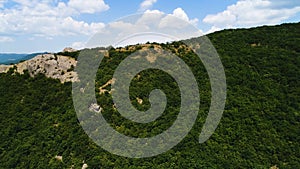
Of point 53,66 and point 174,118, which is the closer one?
point 174,118

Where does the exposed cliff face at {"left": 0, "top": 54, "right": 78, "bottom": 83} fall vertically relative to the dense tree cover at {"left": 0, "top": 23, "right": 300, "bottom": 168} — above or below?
above

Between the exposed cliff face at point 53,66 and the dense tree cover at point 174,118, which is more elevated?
the exposed cliff face at point 53,66

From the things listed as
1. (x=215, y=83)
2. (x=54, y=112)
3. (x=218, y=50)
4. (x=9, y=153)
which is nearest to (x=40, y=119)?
(x=54, y=112)

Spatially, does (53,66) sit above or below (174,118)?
above

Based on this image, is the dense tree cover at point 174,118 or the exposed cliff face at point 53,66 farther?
the exposed cliff face at point 53,66

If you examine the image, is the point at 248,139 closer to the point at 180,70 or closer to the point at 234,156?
the point at 234,156
